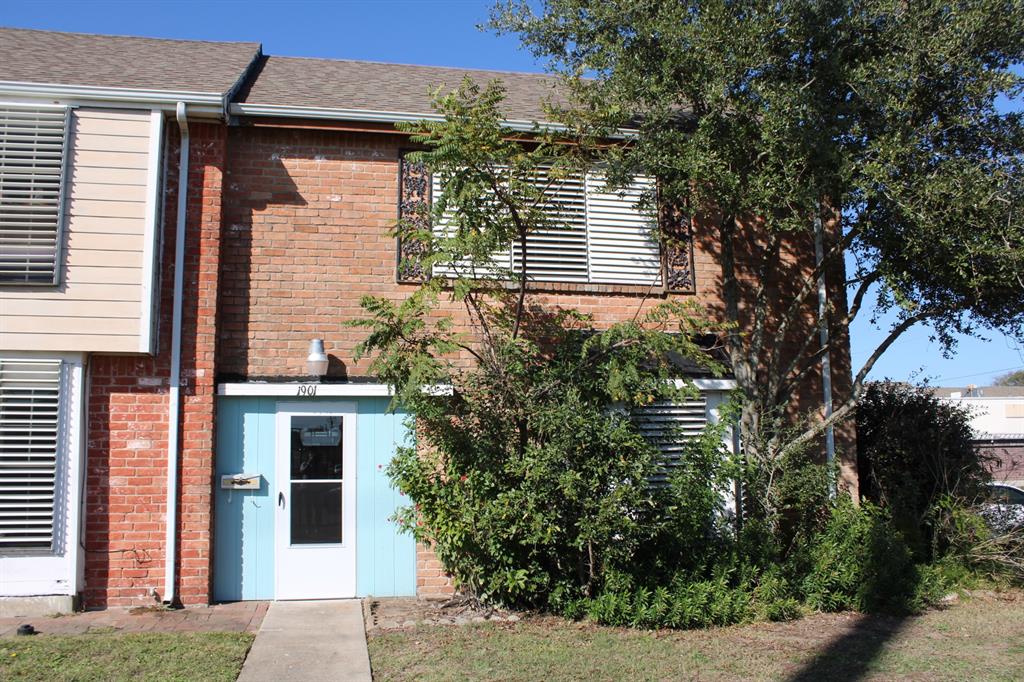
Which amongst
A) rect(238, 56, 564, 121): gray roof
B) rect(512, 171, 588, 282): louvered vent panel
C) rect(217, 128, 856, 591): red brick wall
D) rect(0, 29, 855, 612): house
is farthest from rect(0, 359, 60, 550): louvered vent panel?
rect(512, 171, 588, 282): louvered vent panel

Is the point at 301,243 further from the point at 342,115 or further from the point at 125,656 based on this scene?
the point at 125,656

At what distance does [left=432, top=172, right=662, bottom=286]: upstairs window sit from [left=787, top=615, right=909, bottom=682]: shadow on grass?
4227mm

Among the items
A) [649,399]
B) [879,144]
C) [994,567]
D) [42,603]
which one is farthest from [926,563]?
[42,603]

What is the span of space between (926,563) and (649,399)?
164 inches

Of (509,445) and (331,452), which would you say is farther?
(331,452)

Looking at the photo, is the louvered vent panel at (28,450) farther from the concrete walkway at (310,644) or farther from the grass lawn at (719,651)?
the grass lawn at (719,651)

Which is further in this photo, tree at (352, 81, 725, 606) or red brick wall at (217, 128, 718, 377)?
red brick wall at (217, 128, 718, 377)

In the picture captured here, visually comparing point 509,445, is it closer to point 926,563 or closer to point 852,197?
point 852,197

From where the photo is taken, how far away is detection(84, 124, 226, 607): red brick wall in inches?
308

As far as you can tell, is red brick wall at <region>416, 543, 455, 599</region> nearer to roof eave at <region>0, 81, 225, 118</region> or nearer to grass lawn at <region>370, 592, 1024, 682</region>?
grass lawn at <region>370, 592, 1024, 682</region>

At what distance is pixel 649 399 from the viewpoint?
24.7 feet

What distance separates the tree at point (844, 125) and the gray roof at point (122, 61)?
4063 mm

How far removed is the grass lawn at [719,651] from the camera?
612cm

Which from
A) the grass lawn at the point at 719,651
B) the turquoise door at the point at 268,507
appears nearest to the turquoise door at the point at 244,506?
the turquoise door at the point at 268,507
